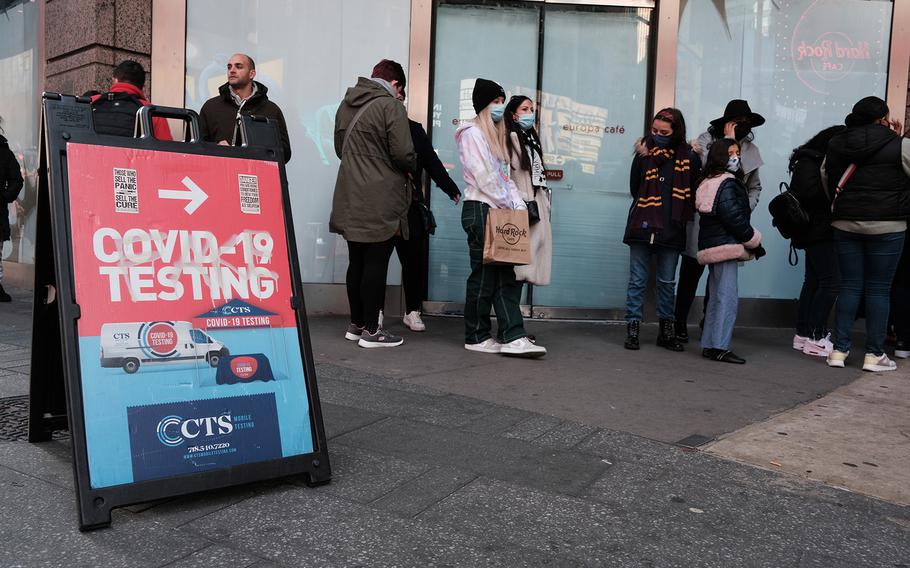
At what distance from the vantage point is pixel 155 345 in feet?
8.96

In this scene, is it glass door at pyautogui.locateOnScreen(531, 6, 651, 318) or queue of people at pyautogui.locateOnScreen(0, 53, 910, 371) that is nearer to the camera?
queue of people at pyautogui.locateOnScreen(0, 53, 910, 371)

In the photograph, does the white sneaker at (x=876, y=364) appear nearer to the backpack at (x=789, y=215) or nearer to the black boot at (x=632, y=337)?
the backpack at (x=789, y=215)

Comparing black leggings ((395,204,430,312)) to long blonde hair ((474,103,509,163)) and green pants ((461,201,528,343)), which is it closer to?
green pants ((461,201,528,343))

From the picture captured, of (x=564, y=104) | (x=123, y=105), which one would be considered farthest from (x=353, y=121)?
(x=564, y=104)

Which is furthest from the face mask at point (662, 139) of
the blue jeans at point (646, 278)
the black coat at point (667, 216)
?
the blue jeans at point (646, 278)

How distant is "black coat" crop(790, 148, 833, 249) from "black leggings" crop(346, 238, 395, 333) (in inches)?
122

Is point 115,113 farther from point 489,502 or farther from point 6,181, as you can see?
point 6,181

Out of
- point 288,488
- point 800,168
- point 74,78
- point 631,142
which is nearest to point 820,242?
point 800,168

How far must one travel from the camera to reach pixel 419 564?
238 cm

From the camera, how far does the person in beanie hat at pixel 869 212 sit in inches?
215

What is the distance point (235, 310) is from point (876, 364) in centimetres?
469

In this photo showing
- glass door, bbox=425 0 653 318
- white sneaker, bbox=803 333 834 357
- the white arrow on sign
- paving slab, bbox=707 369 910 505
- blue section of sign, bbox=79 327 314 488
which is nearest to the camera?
blue section of sign, bbox=79 327 314 488

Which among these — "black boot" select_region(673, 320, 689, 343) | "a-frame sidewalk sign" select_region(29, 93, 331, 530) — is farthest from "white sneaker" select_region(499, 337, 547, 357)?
"a-frame sidewalk sign" select_region(29, 93, 331, 530)

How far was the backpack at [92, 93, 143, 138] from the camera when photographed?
4.28 meters
